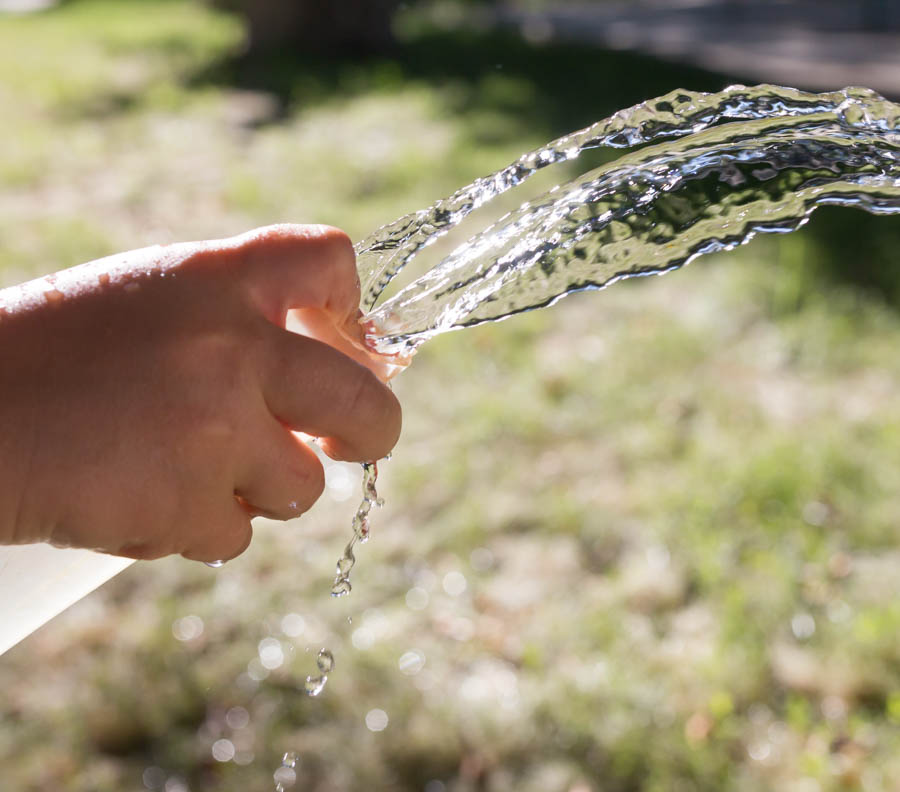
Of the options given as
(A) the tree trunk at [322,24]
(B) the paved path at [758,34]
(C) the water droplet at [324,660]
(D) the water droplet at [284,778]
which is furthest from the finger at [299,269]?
(A) the tree trunk at [322,24]

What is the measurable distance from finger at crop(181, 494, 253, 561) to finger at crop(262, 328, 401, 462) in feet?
0.33

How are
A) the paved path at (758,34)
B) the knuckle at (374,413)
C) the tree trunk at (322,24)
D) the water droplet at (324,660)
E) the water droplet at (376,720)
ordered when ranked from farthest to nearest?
1. the tree trunk at (322,24)
2. the paved path at (758,34)
3. the water droplet at (376,720)
4. the water droplet at (324,660)
5. the knuckle at (374,413)

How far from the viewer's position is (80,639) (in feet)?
8.14

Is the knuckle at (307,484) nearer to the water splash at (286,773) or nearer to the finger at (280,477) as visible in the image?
the finger at (280,477)

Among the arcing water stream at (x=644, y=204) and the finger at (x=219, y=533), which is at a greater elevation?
the arcing water stream at (x=644, y=204)

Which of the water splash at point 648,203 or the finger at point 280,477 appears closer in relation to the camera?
the finger at point 280,477

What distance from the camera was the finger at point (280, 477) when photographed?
1.05 m

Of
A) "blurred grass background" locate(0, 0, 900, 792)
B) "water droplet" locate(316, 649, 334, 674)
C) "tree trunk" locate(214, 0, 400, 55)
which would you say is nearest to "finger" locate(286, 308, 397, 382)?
"water droplet" locate(316, 649, 334, 674)

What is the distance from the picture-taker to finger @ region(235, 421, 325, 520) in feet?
3.43

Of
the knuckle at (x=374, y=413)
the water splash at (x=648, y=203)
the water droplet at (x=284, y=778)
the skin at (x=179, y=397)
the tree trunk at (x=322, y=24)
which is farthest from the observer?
the tree trunk at (x=322, y=24)

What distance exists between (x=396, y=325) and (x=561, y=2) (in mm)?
13245

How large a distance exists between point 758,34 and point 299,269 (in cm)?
840

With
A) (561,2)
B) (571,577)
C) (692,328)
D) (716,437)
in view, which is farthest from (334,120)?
(561,2)

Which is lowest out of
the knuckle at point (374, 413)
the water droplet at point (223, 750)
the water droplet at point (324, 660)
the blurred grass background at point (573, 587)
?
the blurred grass background at point (573, 587)
